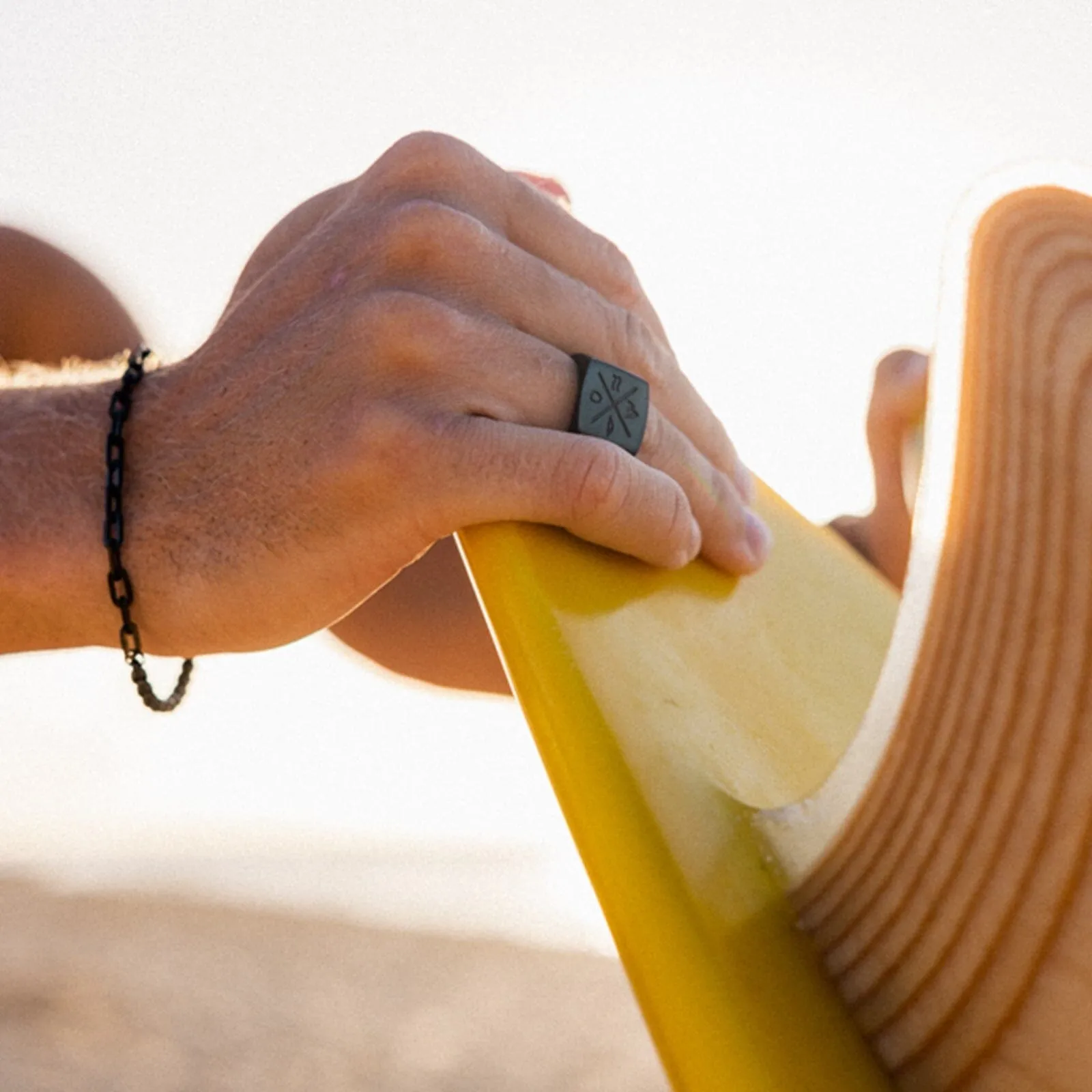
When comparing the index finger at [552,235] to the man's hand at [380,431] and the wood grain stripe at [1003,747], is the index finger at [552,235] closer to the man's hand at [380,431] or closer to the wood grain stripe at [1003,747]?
the man's hand at [380,431]

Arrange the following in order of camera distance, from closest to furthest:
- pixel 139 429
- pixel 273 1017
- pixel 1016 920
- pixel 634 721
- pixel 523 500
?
pixel 1016 920
pixel 634 721
pixel 523 500
pixel 139 429
pixel 273 1017

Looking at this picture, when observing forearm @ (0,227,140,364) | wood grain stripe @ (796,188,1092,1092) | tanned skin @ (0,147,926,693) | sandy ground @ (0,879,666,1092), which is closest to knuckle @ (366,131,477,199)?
wood grain stripe @ (796,188,1092,1092)

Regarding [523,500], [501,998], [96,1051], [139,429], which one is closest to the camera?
[523,500]

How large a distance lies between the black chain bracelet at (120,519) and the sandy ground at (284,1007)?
2.25 meters

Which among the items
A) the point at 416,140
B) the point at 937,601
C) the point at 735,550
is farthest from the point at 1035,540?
the point at 416,140

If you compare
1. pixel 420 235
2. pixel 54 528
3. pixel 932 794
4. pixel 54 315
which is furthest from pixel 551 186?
pixel 54 315

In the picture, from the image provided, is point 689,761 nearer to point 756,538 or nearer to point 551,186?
point 756,538

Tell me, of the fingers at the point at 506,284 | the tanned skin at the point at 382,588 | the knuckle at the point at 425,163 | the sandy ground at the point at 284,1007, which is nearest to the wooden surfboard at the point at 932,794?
the fingers at the point at 506,284

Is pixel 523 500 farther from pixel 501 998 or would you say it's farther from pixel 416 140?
pixel 501 998

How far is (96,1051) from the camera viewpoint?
306cm

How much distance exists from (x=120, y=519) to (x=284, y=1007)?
3.60 meters

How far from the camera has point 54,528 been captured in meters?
0.68

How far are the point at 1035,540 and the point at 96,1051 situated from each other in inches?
139

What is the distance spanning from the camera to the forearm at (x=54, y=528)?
26.7 inches
